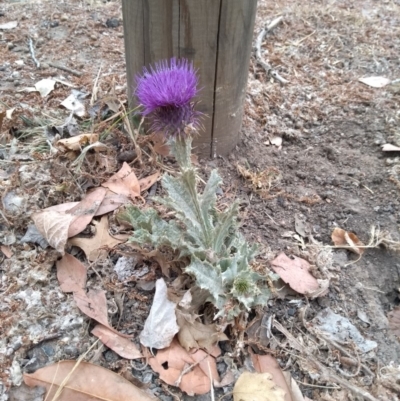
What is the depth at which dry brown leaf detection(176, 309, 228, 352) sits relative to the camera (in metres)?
1.48

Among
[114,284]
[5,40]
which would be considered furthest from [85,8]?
[114,284]

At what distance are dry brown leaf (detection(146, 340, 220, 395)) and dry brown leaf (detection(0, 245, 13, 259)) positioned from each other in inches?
25.4

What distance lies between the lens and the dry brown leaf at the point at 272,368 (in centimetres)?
144

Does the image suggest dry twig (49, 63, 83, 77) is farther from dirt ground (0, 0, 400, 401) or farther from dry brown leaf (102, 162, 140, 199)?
dry brown leaf (102, 162, 140, 199)

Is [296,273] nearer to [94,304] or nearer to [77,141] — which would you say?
[94,304]

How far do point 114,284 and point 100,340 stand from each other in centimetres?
21

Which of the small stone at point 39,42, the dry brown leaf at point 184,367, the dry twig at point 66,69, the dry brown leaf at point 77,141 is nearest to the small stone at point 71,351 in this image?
the dry brown leaf at point 184,367

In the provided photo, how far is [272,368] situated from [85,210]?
92cm

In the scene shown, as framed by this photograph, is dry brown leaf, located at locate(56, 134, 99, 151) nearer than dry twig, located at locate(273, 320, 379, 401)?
No

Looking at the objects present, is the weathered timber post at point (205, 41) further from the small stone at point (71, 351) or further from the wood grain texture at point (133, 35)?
the small stone at point (71, 351)

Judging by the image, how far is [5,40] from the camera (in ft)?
9.71

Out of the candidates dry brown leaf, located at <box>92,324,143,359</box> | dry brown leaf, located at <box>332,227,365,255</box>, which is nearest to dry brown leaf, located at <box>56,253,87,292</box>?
dry brown leaf, located at <box>92,324,143,359</box>

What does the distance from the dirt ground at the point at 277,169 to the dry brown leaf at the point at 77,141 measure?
0.07 metres

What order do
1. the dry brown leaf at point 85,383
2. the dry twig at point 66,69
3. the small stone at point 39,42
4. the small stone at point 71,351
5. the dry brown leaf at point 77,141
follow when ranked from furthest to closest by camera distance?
the small stone at point 39,42 < the dry twig at point 66,69 < the dry brown leaf at point 77,141 < the small stone at point 71,351 < the dry brown leaf at point 85,383
